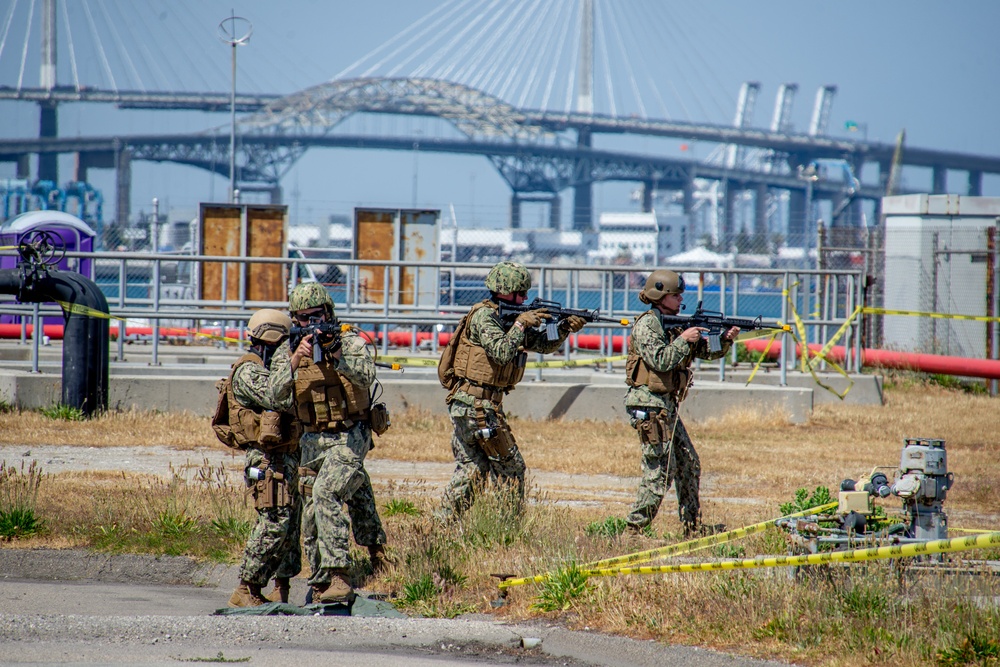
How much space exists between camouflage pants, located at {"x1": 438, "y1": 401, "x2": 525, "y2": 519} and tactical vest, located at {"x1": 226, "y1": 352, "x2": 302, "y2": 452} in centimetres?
113

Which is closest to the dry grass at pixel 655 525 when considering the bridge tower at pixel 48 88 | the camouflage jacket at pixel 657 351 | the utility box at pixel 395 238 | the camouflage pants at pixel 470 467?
the camouflage pants at pixel 470 467

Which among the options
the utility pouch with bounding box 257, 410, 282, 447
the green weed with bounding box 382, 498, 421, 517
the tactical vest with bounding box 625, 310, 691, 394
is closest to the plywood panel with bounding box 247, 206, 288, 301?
the green weed with bounding box 382, 498, 421, 517

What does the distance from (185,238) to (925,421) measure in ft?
130

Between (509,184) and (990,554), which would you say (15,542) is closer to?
(990,554)

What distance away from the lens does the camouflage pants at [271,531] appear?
6098mm

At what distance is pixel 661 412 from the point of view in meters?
7.07

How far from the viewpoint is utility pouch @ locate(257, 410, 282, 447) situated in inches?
234

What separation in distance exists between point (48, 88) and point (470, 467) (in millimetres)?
135412

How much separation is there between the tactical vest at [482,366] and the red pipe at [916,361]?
29.9 ft

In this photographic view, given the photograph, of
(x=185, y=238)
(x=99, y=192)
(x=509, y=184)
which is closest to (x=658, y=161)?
(x=509, y=184)

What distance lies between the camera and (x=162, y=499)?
8.02 meters

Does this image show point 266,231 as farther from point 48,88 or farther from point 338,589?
point 48,88

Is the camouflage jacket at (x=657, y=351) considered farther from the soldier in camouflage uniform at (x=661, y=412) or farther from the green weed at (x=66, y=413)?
the green weed at (x=66, y=413)

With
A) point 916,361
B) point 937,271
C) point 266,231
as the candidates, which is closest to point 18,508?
point 266,231
